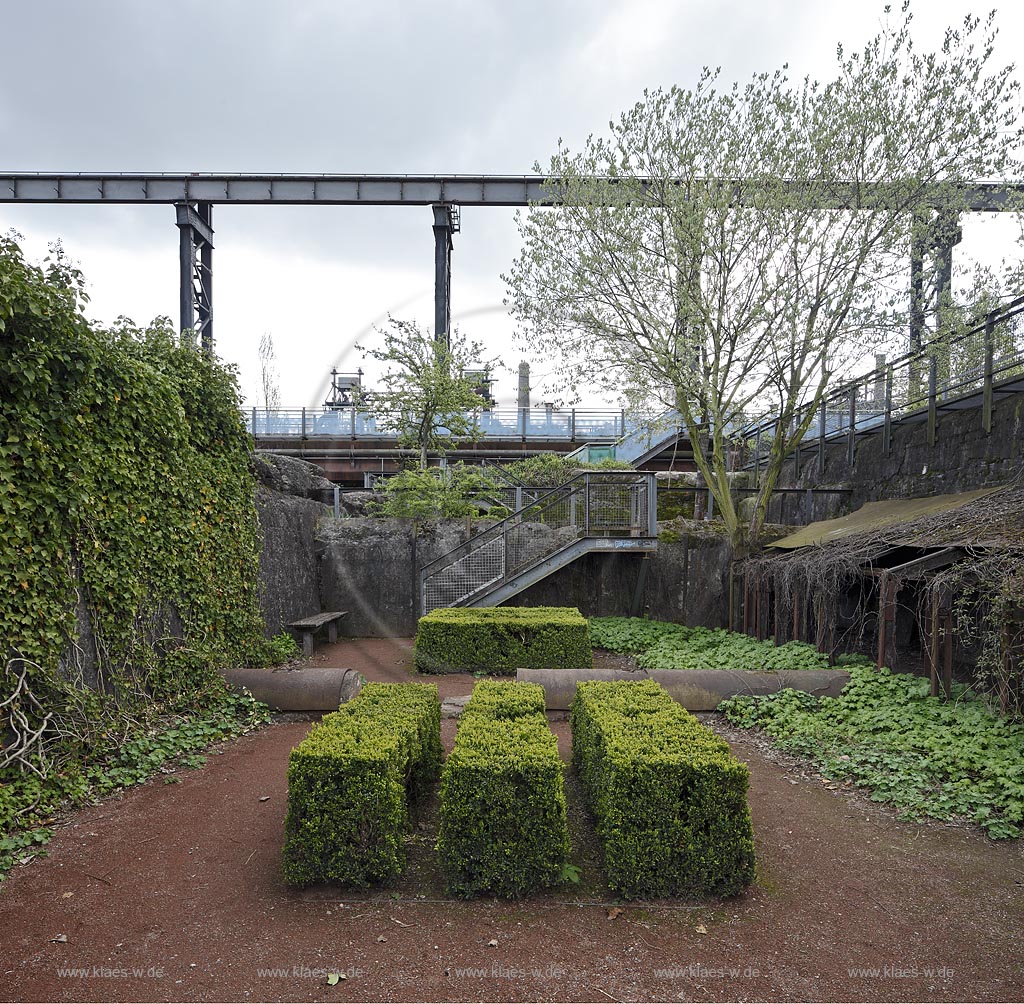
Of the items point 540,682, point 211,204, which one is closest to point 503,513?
point 540,682

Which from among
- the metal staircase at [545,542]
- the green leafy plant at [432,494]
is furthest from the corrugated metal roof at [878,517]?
the green leafy plant at [432,494]

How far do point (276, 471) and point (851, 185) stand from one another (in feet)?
36.9

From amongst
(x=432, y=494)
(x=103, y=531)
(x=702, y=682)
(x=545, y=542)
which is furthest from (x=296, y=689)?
(x=432, y=494)

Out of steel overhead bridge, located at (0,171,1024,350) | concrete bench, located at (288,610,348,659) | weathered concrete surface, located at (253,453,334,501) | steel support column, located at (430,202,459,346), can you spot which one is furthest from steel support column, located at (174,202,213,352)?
concrete bench, located at (288,610,348,659)

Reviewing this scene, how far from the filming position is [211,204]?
24234mm

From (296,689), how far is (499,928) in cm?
515

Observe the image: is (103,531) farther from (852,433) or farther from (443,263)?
(443,263)

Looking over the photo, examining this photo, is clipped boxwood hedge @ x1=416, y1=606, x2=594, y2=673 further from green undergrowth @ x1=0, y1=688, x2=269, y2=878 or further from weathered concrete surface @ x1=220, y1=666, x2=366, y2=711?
green undergrowth @ x1=0, y1=688, x2=269, y2=878

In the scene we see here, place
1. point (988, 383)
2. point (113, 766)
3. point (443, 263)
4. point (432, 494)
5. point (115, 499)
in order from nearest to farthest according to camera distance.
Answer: point (113, 766) < point (115, 499) < point (988, 383) < point (432, 494) < point (443, 263)

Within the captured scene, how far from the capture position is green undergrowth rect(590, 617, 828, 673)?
384 inches

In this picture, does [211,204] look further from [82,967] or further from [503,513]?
[82,967]

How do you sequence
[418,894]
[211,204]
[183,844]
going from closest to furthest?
[418,894] < [183,844] < [211,204]

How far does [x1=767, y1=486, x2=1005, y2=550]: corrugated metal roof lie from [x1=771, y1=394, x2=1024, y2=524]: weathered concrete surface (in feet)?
1.20

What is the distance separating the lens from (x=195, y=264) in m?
25.5
